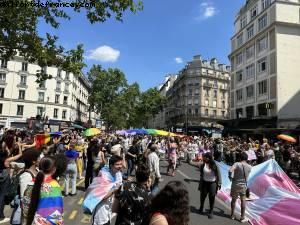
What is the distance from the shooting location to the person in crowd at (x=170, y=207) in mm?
2791

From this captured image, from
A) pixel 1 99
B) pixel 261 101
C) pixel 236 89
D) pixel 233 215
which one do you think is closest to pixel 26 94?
pixel 1 99

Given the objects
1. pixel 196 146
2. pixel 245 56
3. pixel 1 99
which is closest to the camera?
pixel 196 146

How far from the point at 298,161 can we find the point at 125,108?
7013cm

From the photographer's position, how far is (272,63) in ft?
135

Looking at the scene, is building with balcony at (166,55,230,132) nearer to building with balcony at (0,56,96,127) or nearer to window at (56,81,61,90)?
building with balcony at (0,56,96,127)

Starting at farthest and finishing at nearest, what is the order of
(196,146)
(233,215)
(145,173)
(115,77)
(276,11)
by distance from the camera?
(115,77) < (276,11) < (196,146) < (233,215) < (145,173)

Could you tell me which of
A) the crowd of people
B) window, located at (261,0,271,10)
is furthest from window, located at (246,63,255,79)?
the crowd of people

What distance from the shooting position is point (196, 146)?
2519cm

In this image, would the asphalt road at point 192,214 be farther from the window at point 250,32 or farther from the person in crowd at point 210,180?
the window at point 250,32

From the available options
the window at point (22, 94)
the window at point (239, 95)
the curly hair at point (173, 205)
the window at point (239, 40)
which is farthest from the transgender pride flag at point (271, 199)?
the window at point (22, 94)

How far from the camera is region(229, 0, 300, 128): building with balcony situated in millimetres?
40062

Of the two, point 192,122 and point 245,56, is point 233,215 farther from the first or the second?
point 192,122

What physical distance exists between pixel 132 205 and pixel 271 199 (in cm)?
449

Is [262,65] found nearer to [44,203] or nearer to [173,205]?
[44,203]
